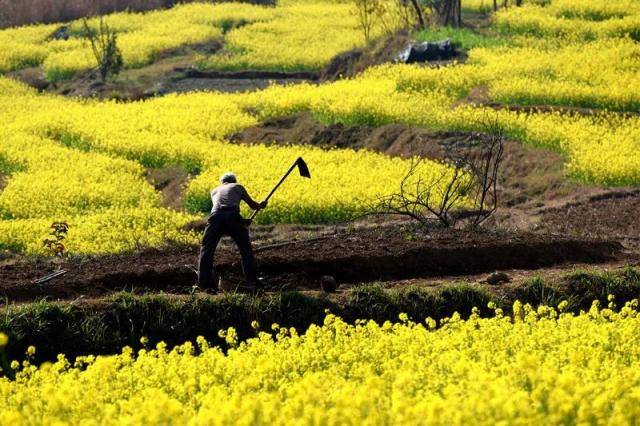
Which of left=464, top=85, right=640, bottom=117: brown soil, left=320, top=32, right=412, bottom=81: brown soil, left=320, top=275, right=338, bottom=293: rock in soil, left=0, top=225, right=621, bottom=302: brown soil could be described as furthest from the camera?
left=320, top=32, right=412, bottom=81: brown soil

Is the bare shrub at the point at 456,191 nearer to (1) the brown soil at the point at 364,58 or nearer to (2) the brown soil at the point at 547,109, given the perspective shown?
(2) the brown soil at the point at 547,109

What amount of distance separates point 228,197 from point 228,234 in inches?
19.6

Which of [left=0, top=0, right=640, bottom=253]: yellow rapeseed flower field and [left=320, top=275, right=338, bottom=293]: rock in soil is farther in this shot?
[left=0, top=0, right=640, bottom=253]: yellow rapeseed flower field

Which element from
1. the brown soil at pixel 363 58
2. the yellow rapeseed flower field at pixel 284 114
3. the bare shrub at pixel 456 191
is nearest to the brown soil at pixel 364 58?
the brown soil at pixel 363 58

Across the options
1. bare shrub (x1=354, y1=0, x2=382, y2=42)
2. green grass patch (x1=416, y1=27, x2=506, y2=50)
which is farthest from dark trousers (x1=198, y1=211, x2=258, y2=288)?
bare shrub (x1=354, y1=0, x2=382, y2=42)

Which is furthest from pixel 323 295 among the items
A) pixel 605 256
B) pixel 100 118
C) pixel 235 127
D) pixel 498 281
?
pixel 100 118

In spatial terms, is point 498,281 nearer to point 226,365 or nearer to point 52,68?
point 226,365

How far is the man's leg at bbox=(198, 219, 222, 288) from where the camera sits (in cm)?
1569

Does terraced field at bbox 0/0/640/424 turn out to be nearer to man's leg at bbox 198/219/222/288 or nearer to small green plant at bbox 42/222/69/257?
small green plant at bbox 42/222/69/257

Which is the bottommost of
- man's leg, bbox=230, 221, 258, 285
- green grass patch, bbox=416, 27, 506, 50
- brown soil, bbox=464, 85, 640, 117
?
brown soil, bbox=464, 85, 640, 117

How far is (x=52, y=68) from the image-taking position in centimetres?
4956

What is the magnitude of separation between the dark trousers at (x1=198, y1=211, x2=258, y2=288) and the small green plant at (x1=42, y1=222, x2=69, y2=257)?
195 inches

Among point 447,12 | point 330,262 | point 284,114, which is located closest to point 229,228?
point 330,262

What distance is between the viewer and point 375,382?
29.0 ft
